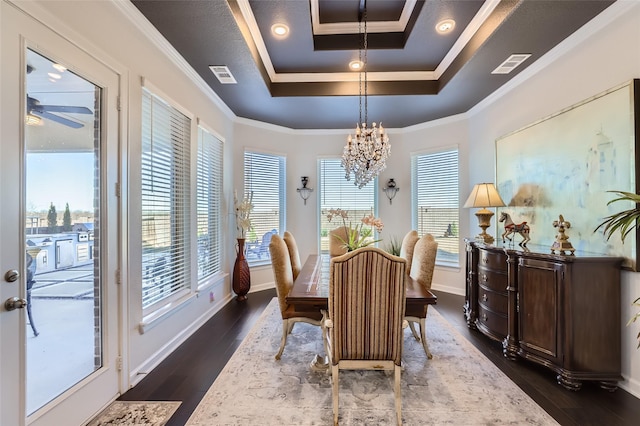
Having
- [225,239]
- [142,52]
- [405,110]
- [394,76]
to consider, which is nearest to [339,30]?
[394,76]

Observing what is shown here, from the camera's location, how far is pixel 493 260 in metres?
2.87

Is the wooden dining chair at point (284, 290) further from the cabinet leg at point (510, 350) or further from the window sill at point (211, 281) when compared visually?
the cabinet leg at point (510, 350)

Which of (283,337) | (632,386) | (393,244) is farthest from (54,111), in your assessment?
(393,244)

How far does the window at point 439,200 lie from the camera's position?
15.7 ft

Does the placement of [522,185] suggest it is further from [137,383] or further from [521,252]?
[137,383]

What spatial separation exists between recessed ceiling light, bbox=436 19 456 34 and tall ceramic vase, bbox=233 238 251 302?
12.4 feet

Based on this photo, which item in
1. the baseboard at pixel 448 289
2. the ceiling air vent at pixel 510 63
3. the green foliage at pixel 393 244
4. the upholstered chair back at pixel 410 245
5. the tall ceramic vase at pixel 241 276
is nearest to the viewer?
the ceiling air vent at pixel 510 63

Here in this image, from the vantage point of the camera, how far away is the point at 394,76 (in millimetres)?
3807

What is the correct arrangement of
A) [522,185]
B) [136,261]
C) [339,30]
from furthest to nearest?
[522,185], [339,30], [136,261]

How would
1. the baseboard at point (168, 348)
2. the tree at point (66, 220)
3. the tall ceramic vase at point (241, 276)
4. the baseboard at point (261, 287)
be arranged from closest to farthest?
the tree at point (66, 220) → the baseboard at point (168, 348) → the tall ceramic vase at point (241, 276) → the baseboard at point (261, 287)

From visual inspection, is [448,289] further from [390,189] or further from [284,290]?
[284,290]

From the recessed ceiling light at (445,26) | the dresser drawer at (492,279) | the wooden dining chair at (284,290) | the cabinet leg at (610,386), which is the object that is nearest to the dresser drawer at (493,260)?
the dresser drawer at (492,279)

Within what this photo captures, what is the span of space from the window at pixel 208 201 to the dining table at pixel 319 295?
4.90 ft

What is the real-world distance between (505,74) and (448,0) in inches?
54.5
